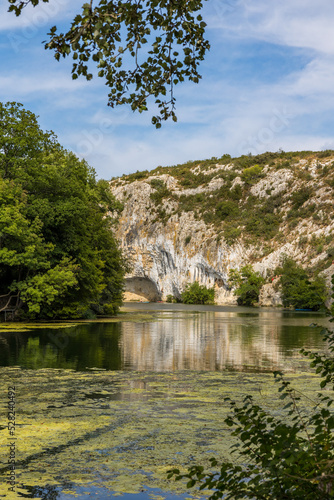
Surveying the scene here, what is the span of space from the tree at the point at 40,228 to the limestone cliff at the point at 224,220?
51.5 meters

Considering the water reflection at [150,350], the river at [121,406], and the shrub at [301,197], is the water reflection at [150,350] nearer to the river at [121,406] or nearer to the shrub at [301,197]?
the river at [121,406]

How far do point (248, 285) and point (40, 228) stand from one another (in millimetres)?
62202

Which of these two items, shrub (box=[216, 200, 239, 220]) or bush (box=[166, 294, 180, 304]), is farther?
bush (box=[166, 294, 180, 304])

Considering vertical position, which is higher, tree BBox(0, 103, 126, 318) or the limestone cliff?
the limestone cliff

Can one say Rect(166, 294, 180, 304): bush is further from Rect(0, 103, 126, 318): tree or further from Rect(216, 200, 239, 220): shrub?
Rect(0, 103, 126, 318): tree

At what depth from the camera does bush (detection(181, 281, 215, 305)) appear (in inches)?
4023

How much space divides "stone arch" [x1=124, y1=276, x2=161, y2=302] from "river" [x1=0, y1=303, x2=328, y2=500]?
335 ft

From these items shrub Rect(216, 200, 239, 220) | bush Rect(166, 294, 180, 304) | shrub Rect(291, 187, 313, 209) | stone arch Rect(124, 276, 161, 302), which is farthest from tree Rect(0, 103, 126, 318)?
stone arch Rect(124, 276, 161, 302)

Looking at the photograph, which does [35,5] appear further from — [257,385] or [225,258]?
[225,258]

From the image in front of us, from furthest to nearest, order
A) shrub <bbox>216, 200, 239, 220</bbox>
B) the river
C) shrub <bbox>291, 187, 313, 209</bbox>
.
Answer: shrub <bbox>216, 200, 239, 220</bbox>, shrub <bbox>291, 187, 313, 209</bbox>, the river

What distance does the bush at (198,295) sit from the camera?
102 meters

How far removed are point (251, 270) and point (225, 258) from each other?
32.9 ft

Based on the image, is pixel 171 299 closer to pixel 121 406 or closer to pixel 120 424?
pixel 121 406

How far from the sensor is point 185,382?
12867 mm
